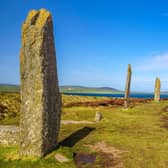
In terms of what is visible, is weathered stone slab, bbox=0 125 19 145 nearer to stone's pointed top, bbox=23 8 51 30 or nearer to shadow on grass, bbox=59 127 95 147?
shadow on grass, bbox=59 127 95 147

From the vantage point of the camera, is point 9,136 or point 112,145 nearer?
point 9,136

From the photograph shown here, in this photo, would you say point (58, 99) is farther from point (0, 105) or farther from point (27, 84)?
point (0, 105)

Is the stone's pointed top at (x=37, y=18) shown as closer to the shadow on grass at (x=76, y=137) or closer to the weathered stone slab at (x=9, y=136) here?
the weathered stone slab at (x=9, y=136)

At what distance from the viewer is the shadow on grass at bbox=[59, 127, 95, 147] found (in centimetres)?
1509

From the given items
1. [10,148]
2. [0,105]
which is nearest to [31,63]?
[10,148]

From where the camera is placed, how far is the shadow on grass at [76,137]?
1509 centimetres

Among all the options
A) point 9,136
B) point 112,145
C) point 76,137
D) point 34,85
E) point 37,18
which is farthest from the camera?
point 76,137

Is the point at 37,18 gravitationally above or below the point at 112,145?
above

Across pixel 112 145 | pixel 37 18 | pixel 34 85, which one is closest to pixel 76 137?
pixel 112 145

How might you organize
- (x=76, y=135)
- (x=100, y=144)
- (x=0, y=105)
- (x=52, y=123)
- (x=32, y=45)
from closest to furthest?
(x=32, y=45) → (x=52, y=123) → (x=100, y=144) → (x=76, y=135) → (x=0, y=105)

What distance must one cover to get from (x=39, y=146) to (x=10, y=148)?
2.35m

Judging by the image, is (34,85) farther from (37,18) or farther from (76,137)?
(76,137)

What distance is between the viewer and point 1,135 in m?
13.6

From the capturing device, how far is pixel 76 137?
659 inches
